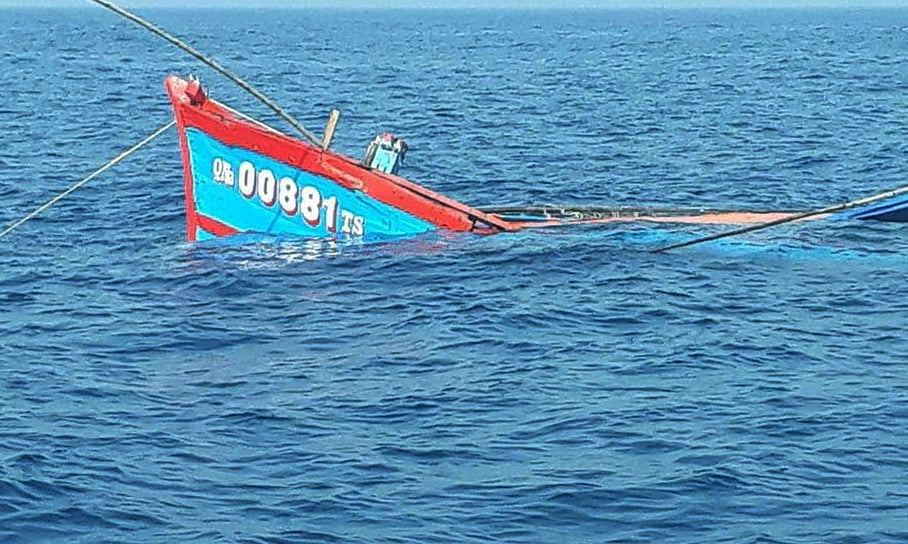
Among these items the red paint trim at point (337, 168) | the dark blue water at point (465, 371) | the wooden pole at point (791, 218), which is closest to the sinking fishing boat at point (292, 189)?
the red paint trim at point (337, 168)

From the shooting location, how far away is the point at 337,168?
19.5m

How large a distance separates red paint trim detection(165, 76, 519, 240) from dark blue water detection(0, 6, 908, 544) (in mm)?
322

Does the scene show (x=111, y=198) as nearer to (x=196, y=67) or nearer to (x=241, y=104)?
(x=241, y=104)

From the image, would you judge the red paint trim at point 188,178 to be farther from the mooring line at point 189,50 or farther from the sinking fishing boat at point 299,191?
the mooring line at point 189,50

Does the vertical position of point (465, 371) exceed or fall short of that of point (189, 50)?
it falls short

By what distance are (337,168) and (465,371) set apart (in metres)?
5.46

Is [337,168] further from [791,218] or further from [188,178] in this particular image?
[791,218]

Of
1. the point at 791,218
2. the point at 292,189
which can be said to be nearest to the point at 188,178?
the point at 292,189

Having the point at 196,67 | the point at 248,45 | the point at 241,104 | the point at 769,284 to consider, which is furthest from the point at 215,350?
the point at 248,45

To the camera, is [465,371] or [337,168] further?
[337,168]

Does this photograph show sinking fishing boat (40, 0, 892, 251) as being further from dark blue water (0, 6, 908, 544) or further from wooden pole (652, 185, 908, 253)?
dark blue water (0, 6, 908, 544)

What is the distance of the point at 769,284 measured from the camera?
59.6 feet

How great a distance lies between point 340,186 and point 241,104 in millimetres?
23659

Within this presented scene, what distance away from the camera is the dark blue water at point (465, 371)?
11289mm
